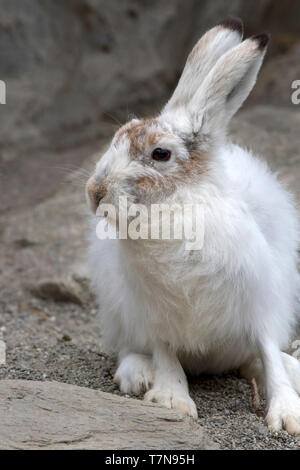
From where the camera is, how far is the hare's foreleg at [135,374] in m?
4.54

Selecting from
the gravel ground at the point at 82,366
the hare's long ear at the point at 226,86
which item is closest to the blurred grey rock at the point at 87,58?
the gravel ground at the point at 82,366

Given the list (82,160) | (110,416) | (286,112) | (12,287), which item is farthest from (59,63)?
(110,416)

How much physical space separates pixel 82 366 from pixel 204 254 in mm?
1466

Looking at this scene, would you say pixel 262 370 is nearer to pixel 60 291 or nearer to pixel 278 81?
pixel 60 291

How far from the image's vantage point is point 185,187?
4.12 m

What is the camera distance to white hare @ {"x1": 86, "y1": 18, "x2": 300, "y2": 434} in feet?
13.3

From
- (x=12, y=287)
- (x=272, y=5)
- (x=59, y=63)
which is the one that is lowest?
(x=12, y=287)

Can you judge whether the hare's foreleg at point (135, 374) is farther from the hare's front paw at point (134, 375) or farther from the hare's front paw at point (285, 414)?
the hare's front paw at point (285, 414)

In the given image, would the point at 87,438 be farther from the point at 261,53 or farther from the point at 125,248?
the point at 261,53

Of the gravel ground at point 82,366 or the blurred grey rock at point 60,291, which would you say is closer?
the gravel ground at point 82,366

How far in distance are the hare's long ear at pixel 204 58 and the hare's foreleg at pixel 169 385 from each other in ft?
4.78

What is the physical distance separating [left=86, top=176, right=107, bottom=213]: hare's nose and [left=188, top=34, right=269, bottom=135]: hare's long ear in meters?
0.65

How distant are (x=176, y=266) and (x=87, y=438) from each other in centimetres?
105

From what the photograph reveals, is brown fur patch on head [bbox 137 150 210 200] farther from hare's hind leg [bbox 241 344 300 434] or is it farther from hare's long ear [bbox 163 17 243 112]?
hare's hind leg [bbox 241 344 300 434]
